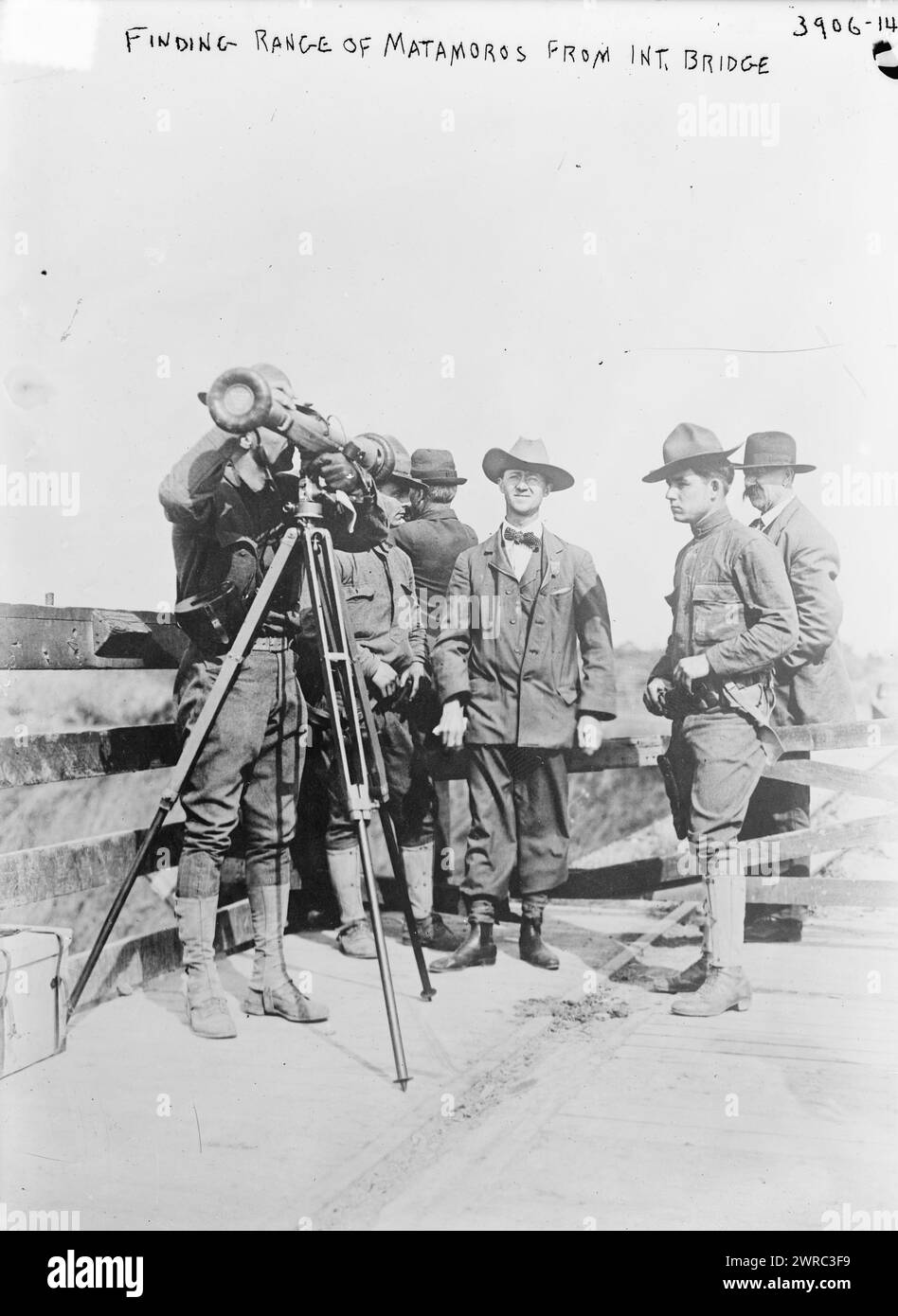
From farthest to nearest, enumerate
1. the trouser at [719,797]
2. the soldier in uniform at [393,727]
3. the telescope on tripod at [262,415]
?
the soldier in uniform at [393,727] → the trouser at [719,797] → the telescope on tripod at [262,415]

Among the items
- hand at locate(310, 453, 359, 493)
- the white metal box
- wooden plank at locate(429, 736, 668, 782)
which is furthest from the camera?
wooden plank at locate(429, 736, 668, 782)

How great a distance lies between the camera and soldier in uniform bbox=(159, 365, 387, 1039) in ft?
12.9

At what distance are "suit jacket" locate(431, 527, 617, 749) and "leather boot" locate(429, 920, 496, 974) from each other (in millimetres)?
793

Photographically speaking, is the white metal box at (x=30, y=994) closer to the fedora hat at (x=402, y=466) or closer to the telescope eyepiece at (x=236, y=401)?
the telescope eyepiece at (x=236, y=401)

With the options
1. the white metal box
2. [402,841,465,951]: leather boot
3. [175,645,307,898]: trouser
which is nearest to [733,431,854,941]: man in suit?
[402,841,465,951]: leather boot

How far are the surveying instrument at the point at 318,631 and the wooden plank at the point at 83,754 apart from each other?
447 mm

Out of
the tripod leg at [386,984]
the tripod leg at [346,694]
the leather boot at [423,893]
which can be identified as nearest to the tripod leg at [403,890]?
the tripod leg at [346,694]

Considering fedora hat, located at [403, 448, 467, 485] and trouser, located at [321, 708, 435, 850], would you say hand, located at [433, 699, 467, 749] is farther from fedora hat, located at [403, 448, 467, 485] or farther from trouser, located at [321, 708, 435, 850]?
fedora hat, located at [403, 448, 467, 485]

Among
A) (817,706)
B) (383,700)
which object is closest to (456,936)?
(383,700)

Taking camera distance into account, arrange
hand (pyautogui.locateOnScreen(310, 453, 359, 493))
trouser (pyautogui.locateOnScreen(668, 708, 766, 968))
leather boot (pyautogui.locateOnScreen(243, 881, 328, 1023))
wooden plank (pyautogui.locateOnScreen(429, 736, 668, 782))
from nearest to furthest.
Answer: hand (pyautogui.locateOnScreen(310, 453, 359, 493)), leather boot (pyautogui.locateOnScreen(243, 881, 328, 1023)), trouser (pyautogui.locateOnScreen(668, 708, 766, 968)), wooden plank (pyautogui.locateOnScreen(429, 736, 668, 782))

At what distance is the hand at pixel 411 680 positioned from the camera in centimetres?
496

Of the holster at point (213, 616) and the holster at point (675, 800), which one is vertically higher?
the holster at point (213, 616)

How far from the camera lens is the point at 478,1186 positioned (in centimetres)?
310

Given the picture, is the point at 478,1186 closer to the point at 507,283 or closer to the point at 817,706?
the point at 817,706
